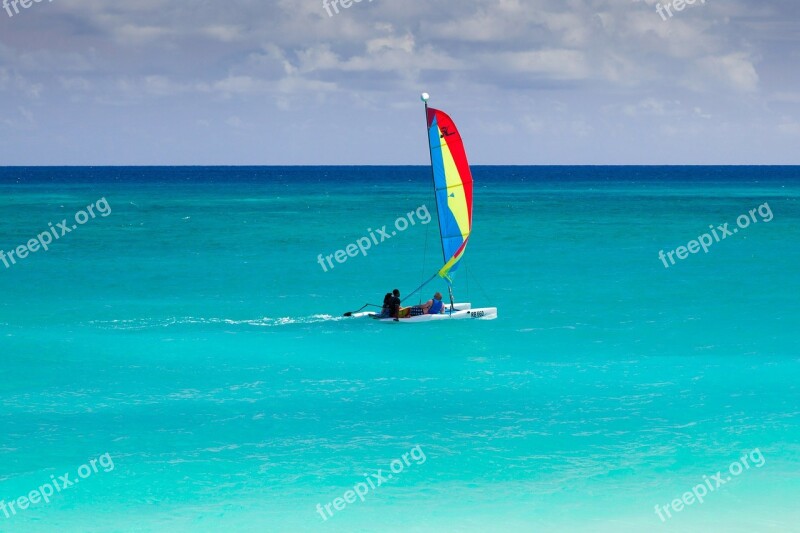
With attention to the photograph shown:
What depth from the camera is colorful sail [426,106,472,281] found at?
1364 inches

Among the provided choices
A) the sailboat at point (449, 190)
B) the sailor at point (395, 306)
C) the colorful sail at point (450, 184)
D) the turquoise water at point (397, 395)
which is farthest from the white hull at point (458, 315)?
the colorful sail at point (450, 184)

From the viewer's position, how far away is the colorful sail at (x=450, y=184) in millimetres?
34656

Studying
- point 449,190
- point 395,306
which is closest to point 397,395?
point 395,306

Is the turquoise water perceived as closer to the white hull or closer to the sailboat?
the white hull

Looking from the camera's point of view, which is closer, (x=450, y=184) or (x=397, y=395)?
(x=397, y=395)

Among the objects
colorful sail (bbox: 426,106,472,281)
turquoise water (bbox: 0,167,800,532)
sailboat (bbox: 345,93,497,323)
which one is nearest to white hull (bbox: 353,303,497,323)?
sailboat (bbox: 345,93,497,323)

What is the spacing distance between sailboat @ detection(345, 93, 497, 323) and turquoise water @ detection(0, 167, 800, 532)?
34.9 inches

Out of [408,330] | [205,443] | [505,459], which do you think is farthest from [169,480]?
[408,330]

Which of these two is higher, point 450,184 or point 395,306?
point 450,184

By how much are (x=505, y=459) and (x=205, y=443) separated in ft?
23.3

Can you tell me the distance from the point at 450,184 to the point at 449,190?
9.2 inches

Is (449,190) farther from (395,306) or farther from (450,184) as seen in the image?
(395,306)

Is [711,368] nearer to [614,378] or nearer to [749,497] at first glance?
[614,378]

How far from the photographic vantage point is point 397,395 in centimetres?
2716
